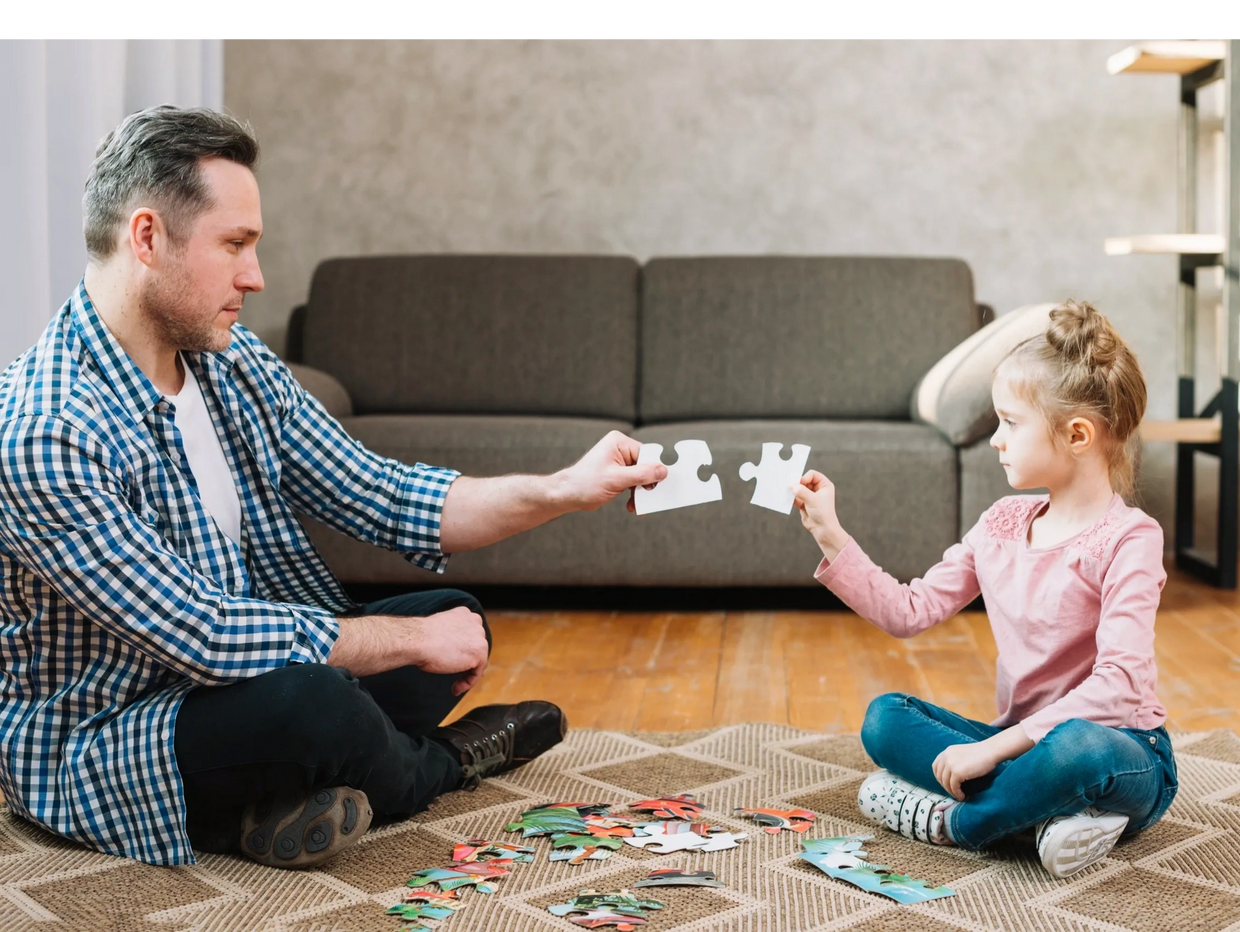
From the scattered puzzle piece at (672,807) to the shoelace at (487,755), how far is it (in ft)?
0.71

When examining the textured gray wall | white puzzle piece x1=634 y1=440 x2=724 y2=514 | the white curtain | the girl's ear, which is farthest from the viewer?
the textured gray wall

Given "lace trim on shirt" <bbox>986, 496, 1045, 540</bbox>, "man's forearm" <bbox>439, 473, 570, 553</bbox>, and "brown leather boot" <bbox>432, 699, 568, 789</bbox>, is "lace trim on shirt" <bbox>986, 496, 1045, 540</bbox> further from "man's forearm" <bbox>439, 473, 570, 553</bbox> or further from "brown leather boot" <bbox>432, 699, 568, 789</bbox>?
"brown leather boot" <bbox>432, 699, 568, 789</bbox>

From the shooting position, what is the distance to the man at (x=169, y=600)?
138 cm

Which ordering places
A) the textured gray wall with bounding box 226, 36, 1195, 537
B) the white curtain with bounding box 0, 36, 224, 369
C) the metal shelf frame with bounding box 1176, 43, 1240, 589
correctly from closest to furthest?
the white curtain with bounding box 0, 36, 224, 369 → the metal shelf frame with bounding box 1176, 43, 1240, 589 → the textured gray wall with bounding box 226, 36, 1195, 537

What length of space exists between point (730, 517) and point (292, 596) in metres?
1.37

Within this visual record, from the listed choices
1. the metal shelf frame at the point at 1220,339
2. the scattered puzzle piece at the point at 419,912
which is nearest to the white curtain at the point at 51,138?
the scattered puzzle piece at the point at 419,912

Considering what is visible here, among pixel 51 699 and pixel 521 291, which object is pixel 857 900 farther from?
pixel 521 291

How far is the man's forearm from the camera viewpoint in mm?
1748

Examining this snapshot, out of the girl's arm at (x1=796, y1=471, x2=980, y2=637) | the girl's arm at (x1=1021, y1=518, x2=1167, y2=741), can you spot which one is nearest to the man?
the girl's arm at (x1=796, y1=471, x2=980, y2=637)

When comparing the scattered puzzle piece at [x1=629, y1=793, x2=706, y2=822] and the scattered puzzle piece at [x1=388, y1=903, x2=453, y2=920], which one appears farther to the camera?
the scattered puzzle piece at [x1=629, y1=793, x2=706, y2=822]

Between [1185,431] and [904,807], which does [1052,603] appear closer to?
[904,807]

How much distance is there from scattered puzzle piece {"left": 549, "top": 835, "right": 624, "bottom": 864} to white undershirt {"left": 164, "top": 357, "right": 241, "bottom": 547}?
56cm

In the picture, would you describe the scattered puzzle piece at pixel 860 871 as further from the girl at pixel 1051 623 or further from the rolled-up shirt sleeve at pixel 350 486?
the rolled-up shirt sleeve at pixel 350 486

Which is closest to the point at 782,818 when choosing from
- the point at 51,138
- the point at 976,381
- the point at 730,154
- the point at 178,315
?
the point at 178,315
